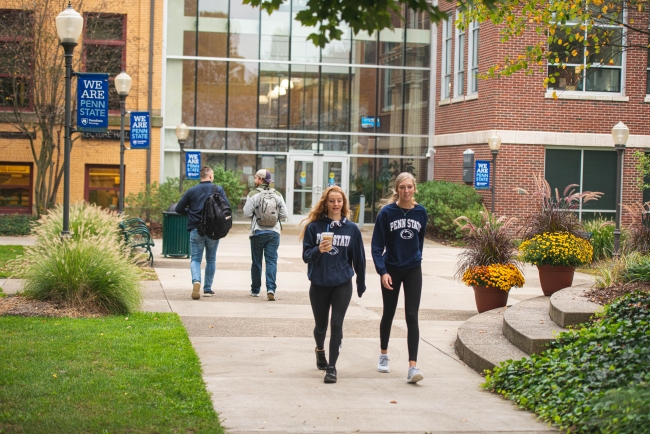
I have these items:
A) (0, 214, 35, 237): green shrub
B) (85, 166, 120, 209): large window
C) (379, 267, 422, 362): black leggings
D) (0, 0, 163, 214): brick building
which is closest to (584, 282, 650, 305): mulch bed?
(379, 267, 422, 362): black leggings

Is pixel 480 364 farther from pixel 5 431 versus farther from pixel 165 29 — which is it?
pixel 165 29

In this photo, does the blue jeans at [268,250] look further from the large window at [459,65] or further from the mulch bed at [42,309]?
the large window at [459,65]

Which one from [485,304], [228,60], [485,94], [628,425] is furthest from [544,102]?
[628,425]

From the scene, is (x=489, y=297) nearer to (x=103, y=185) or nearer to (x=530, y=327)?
(x=530, y=327)

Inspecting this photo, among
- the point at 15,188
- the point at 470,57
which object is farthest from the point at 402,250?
the point at 15,188

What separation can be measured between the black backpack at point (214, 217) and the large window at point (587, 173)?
651 inches

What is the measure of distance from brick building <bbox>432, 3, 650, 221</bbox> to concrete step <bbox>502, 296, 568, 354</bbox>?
1603cm

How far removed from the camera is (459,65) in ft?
95.9

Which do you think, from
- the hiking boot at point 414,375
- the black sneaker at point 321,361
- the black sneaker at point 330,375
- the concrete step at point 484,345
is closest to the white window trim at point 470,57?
the concrete step at point 484,345

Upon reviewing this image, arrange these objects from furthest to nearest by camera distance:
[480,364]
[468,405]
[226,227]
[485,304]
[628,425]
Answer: [226,227]
[485,304]
[480,364]
[468,405]
[628,425]

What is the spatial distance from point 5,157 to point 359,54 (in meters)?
12.8

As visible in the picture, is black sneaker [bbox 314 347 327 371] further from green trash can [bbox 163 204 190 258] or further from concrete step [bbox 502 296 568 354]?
green trash can [bbox 163 204 190 258]

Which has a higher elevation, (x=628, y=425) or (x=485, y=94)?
(x=485, y=94)

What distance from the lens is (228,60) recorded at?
30.3 meters
